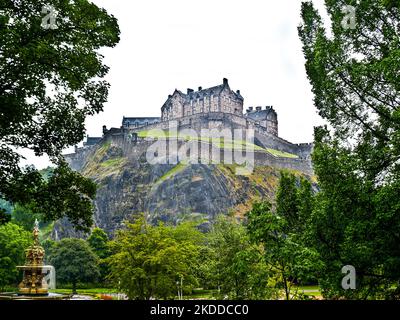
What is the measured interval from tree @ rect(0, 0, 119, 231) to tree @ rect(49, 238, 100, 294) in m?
48.1

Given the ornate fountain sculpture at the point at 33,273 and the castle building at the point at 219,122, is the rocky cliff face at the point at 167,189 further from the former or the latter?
the ornate fountain sculpture at the point at 33,273

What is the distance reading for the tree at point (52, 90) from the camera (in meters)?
8.77

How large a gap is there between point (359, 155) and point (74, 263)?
50.1 m

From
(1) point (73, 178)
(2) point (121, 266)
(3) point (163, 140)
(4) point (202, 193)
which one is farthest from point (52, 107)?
(3) point (163, 140)

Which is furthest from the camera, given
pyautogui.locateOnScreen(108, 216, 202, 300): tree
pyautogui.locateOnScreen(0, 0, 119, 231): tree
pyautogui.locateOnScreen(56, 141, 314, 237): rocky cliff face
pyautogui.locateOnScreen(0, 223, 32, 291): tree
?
pyautogui.locateOnScreen(56, 141, 314, 237): rocky cliff face

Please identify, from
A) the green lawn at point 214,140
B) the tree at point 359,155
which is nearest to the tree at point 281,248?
the tree at point 359,155

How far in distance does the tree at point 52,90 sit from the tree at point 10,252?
44.8 m

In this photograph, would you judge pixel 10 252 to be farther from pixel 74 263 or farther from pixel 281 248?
pixel 281 248

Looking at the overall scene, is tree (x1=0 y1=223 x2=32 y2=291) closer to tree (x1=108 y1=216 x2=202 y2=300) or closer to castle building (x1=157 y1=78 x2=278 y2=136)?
tree (x1=108 y1=216 x2=202 y2=300)

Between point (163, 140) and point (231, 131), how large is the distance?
17.8 metres

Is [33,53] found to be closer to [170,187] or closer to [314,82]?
[314,82]

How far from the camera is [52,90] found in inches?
414

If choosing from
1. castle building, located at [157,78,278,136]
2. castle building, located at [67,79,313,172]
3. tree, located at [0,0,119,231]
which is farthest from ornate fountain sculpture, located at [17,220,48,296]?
castle building, located at [157,78,278,136]

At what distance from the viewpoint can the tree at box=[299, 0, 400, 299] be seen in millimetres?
11430
